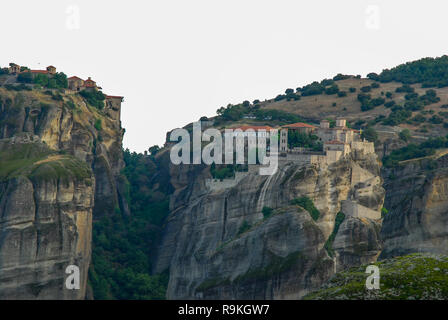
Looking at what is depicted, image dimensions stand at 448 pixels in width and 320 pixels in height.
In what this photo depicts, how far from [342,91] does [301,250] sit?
64422 mm

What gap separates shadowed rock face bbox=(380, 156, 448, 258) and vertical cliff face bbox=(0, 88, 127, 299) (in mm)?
31385

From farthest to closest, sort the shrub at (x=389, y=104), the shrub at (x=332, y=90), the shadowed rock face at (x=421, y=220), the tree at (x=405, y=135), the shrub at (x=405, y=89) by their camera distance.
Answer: the shrub at (x=332, y=90)
the shrub at (x=405, y=89)
the shrub at (x=389, y=104)
the tree at (x=405, y=135)
the shadowed rock face at (x=421, y=220)

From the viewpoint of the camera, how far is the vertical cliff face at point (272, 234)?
110500 millimetres

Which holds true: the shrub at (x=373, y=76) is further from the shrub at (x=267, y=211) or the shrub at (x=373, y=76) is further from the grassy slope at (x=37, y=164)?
the grassy slope at (x=37, y=164)

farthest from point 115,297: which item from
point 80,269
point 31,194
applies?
point 31,194

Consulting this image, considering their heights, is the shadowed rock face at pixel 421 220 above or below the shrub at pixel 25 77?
below

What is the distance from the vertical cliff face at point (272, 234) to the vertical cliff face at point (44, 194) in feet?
39.6

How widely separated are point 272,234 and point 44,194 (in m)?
22.9

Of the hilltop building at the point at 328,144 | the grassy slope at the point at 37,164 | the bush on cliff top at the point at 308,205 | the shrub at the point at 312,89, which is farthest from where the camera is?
the shrub at the point at 312,89

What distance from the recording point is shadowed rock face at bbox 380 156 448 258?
112m

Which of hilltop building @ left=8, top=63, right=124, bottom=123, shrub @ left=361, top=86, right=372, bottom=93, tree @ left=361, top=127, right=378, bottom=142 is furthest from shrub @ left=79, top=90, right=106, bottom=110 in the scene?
shrub @ left=361, top=86, right=372, bottom=93

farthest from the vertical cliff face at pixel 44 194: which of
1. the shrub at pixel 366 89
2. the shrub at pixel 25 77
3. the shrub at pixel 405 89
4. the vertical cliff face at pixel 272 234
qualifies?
the shrub at pixel 405 89

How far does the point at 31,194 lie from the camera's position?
113312mm
